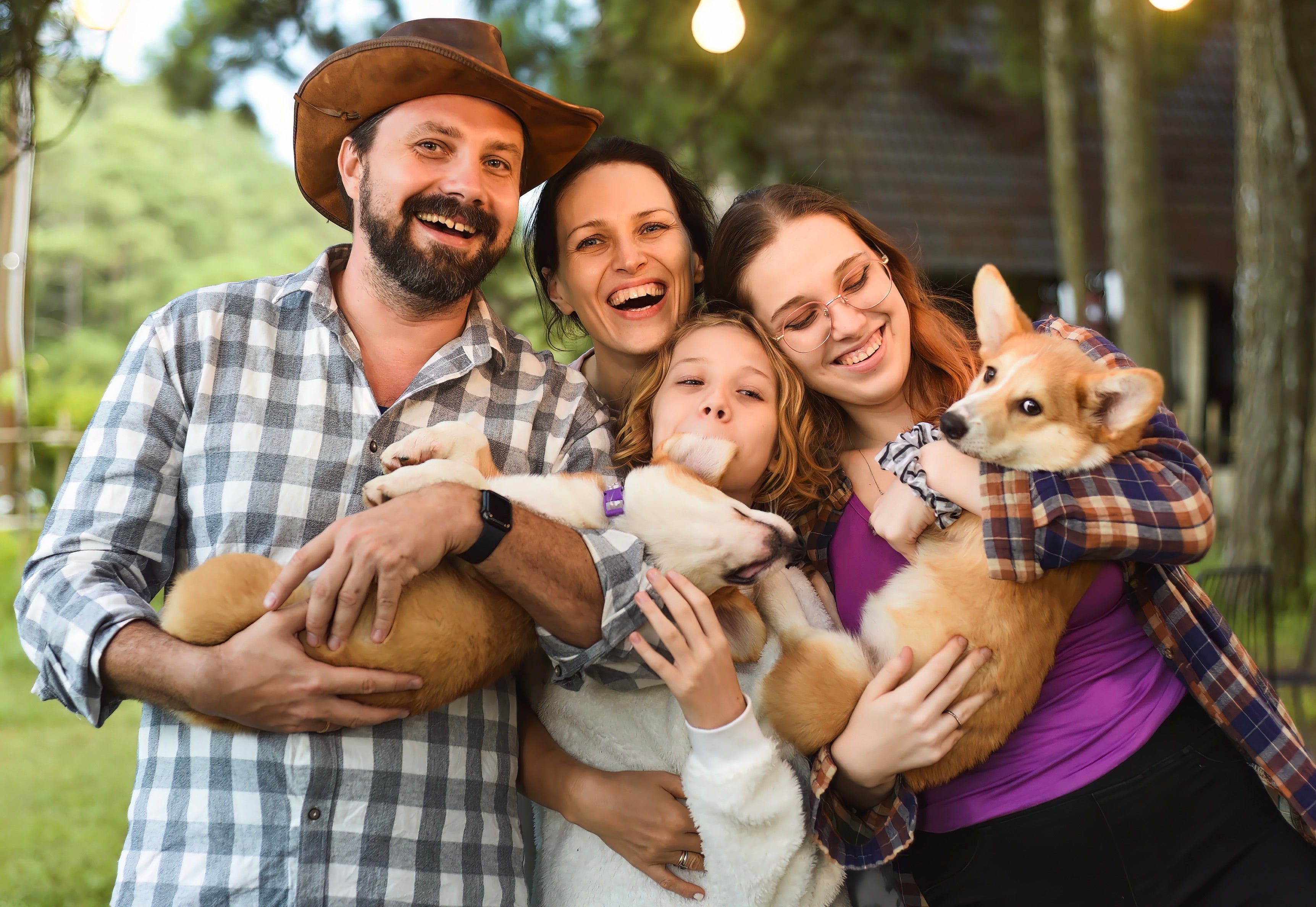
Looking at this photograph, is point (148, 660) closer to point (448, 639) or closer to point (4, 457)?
point (448, 639)

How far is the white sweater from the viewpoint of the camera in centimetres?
207

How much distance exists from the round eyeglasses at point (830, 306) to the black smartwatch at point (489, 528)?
1.04 meters

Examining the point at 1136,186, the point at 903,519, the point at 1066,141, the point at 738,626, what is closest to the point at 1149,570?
the point at 903,519

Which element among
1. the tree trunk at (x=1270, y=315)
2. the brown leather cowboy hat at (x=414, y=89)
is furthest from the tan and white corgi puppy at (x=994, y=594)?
the tree trunk at (x=1270, y=315)

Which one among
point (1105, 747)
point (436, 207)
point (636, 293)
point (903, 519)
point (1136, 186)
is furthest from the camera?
point (1136, 186)

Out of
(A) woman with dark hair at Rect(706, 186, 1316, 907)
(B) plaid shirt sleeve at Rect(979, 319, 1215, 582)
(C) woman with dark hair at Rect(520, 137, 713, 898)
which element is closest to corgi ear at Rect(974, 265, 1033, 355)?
(A) woman with dark hair at Rect(706, 186, 1316, 907)

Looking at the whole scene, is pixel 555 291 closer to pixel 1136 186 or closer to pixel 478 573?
pixel 478 573

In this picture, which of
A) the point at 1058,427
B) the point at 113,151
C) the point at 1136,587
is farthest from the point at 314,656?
the point at 113,151

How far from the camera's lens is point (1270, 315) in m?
7.34

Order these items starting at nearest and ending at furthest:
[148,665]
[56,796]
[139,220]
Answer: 1. [148,665]
2. [56,796]
3. [139,220]

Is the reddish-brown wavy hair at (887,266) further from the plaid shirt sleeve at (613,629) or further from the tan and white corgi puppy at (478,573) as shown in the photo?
the plaid shirt sleeve at (613,629)

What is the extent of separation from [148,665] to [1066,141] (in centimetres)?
878

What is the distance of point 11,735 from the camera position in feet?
21.2

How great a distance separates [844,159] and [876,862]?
11.1 metres
